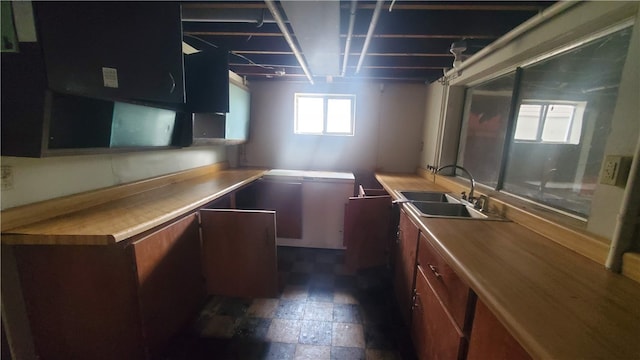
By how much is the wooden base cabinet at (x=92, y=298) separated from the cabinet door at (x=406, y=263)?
1.48 metres

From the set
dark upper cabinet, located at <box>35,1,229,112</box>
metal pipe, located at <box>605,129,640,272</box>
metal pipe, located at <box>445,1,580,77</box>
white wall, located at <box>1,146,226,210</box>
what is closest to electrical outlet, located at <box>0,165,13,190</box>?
white wall, located at <box>1,146,226,210</box>

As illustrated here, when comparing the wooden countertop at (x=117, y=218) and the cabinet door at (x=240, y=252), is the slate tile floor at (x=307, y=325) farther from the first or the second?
the wooden countertop at (x=117, y=218)

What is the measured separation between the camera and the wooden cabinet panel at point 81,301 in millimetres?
1126

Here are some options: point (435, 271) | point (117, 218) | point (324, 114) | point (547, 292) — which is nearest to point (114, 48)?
point (117, 218)

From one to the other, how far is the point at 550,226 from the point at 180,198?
7.12 feet

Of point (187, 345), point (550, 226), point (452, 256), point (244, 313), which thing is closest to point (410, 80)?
point (550, 226)

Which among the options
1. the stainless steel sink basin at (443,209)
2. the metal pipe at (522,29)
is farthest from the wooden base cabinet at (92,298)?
the metal pipe at (522,29)

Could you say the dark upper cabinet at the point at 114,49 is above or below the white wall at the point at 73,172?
above

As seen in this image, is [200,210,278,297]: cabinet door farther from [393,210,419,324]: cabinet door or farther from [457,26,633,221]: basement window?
[457,26,633,221]: basement window

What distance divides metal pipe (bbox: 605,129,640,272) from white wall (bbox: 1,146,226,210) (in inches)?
95.5

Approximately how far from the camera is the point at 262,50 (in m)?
2.09

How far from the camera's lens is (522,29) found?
139 cm

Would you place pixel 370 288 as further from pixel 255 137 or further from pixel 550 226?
pixel 255 137

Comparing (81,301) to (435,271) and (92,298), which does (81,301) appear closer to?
(92,298)
